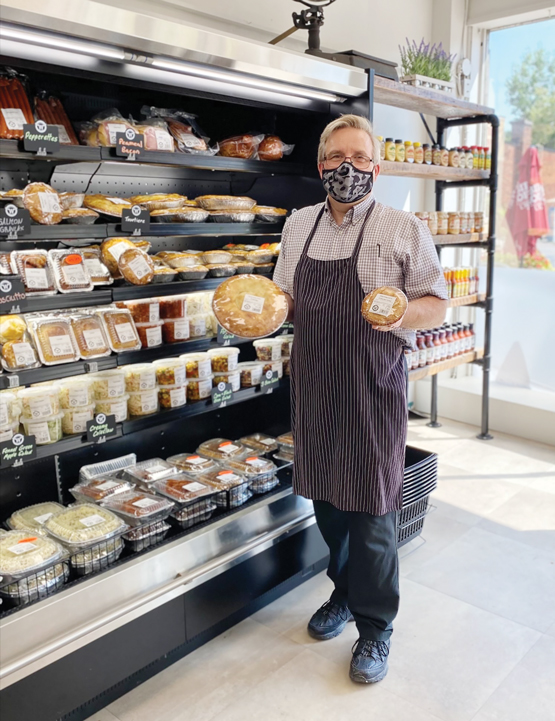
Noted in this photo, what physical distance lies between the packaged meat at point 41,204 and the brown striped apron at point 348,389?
83 centimetres

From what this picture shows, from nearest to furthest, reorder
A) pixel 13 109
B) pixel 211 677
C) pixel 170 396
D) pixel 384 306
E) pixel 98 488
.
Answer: pixel 384 306 < pixel 13 109 < pixel 211 677 < pixel 98 488 < pixel 170 396

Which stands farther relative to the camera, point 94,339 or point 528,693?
point 94,339

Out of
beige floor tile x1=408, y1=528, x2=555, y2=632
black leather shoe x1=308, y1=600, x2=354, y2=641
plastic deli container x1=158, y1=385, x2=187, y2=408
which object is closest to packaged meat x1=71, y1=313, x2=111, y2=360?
plastic deli container x1=158, y1=385, x2=187, y2=408

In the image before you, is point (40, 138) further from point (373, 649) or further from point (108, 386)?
point (373, 649)

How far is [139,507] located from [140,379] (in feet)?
1.57

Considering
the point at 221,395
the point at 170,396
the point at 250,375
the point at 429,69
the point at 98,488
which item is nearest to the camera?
the point at 98,488

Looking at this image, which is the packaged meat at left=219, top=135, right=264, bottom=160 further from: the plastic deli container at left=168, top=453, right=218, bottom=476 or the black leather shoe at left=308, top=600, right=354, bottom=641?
the black leather shoe at left=308, top=600, right=354, bottom=641

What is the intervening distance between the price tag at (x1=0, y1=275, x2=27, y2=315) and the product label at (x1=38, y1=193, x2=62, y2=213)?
0.87ft

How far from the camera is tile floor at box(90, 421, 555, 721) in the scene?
217cm

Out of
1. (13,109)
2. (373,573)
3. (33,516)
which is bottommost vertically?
(373,573)

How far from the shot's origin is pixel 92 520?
2.29 meters

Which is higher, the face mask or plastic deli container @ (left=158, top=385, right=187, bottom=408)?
the face mask

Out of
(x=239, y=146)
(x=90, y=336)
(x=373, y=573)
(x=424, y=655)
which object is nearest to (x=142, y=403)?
(x=90, y=336)

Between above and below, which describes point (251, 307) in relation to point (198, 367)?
above
